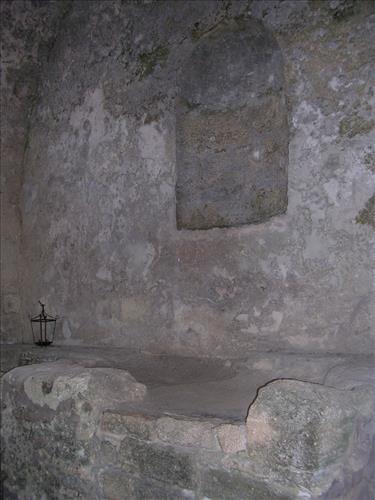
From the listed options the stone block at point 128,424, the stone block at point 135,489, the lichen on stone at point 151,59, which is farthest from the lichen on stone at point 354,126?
the stone block at point 135,489

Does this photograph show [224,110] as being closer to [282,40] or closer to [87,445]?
[282,40]

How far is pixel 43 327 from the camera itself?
4402 mm

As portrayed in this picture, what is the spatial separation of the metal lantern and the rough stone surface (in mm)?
2550

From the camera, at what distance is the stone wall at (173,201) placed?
9.34 feet

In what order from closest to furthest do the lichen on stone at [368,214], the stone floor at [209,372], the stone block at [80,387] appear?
the stone floor at [209,372] → the stone block at [80,387] → the lichen on stone at [368,214]

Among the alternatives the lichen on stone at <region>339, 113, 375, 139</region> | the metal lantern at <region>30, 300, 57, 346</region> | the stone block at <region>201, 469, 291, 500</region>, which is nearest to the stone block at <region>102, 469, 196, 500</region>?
the stone block at <region>201, 469, 291, 500</region>

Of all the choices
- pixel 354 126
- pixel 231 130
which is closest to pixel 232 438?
pixel 354 126

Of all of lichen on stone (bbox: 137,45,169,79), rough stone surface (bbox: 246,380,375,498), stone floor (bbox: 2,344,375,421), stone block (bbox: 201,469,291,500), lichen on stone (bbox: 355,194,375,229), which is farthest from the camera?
lichen on stone (bbox: 137,45,169,79)

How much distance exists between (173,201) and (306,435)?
2132mm

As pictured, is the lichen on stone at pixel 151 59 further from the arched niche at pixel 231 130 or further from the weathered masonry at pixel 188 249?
the arched niche at pixel 231 130

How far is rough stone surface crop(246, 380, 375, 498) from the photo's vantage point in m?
1.82

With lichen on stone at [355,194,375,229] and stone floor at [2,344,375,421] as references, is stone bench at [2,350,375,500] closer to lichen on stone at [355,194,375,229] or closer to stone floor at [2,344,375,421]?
stone floor at [2,344,375,421]

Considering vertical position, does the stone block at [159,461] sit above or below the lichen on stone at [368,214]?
below

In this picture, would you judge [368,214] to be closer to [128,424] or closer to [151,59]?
[128,424]
